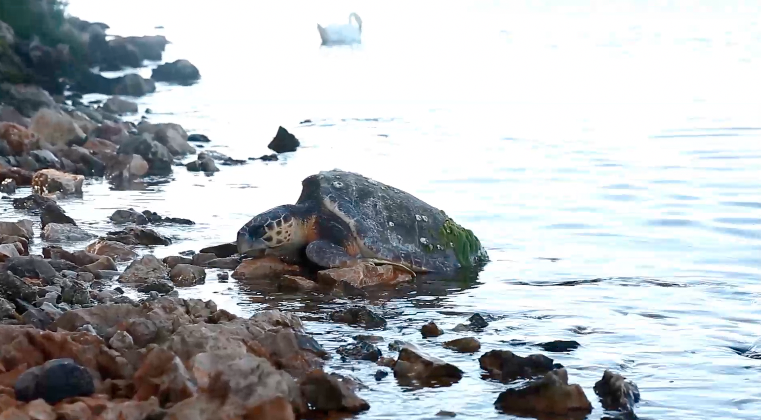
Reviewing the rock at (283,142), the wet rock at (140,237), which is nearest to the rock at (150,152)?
the rock at (283,142)

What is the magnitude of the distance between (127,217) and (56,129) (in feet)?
18.9

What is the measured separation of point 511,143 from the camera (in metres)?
17.6

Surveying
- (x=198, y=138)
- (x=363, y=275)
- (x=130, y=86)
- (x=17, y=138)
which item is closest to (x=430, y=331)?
(x=363, y=275)

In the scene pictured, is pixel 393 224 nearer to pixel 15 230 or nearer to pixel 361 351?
pixel 361 351

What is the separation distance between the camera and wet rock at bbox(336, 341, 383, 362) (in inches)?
244

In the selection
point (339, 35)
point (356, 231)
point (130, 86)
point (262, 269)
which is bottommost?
point (262, 269)

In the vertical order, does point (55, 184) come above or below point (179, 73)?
below

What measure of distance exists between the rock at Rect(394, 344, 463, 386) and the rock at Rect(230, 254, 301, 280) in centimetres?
294

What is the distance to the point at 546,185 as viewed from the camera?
13.5 metres

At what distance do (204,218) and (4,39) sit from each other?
1394cm

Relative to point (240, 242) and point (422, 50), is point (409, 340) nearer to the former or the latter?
point (240, 242)

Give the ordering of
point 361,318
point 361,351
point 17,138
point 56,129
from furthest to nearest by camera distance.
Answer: point 56,129
point 17,138
point 361,318
point 361,351

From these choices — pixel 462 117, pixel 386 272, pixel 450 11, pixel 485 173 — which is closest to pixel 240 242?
pixel 386 272

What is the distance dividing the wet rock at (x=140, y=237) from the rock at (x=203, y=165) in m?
5.17
